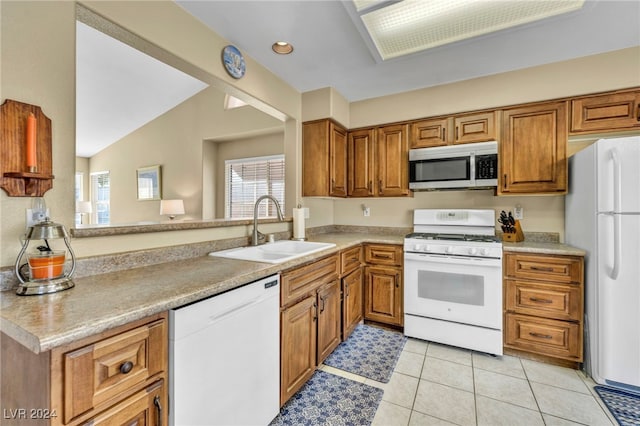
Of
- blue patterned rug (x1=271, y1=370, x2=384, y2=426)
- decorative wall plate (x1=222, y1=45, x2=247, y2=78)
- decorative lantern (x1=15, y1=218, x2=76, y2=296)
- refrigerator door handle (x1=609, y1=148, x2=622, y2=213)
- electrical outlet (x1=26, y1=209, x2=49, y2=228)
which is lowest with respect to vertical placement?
blue patterned rug (x1=271, y1=370, x2=384, y2=426)

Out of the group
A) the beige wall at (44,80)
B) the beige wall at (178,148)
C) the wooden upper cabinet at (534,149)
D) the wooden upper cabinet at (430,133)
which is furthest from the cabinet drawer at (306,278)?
the beige wall at (178,148)

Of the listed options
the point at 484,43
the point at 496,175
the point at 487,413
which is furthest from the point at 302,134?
the point at 487,413

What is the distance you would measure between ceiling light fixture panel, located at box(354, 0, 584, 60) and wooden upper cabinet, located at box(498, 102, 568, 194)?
3.05ft

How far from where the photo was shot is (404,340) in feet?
8.41

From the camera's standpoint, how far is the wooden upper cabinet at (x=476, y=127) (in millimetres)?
2590

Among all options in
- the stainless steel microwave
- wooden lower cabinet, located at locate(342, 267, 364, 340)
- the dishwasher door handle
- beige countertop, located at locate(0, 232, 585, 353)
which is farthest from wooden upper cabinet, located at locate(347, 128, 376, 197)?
the dishwasher door handle

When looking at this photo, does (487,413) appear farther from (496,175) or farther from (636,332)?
(496,175)

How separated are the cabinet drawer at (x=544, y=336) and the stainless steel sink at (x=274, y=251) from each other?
162 cm

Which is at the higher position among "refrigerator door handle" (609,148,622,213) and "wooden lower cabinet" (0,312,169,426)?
"refrigerator door handle" (609,148,622,213)

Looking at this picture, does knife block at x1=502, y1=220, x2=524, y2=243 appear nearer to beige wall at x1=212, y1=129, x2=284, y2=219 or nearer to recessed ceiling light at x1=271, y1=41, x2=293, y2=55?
recessed ceiling light at x1=271, y1=41, x2=293, y2=55

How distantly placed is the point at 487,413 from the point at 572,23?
8.39 feet

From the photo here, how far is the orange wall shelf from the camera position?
3.54 feet

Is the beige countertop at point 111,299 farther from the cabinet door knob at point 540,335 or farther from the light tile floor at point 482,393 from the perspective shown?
the cabinet door knob at point 540,335

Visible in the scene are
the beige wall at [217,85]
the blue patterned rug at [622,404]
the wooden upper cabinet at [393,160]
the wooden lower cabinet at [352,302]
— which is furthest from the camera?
the wooden upper cabinet at [393,160]
